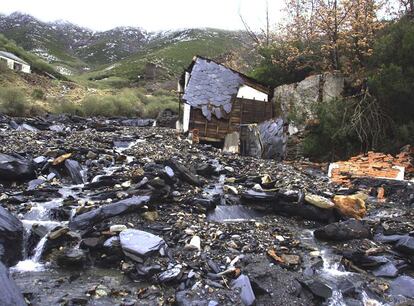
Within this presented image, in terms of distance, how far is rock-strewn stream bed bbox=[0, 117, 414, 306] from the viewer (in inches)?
223

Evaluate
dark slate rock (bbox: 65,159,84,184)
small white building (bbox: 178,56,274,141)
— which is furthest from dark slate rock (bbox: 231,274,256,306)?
small white building (bbox: 178,56,274,141)

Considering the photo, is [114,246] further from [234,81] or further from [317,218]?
[234,81]

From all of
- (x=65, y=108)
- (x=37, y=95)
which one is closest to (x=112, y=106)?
(x=65, y=108)

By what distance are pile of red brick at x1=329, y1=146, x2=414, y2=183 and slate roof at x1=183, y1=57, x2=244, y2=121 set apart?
23.9 feet

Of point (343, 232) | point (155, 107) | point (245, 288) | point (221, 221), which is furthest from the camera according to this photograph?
point (155, 107)

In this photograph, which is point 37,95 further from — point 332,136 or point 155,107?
point 332,136

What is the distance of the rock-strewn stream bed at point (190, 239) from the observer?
566cm

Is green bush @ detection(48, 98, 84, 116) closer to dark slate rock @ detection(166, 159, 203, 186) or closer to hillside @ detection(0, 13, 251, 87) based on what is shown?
dark slate rock @ detection(166, 159, 203, 186)

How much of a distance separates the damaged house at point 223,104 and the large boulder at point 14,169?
977 centimetres

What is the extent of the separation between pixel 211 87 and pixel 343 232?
1363cm

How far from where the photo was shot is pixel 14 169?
9789 mm

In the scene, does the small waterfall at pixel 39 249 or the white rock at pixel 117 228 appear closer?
the small waterfall at pixel 39 249

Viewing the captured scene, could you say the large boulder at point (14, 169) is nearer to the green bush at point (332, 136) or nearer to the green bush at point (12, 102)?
the green bush at point (332, 136)

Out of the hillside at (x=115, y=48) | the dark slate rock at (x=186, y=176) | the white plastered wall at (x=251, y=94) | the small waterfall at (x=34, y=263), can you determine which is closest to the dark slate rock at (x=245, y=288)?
the small waterfall at (x=34, y=263)
